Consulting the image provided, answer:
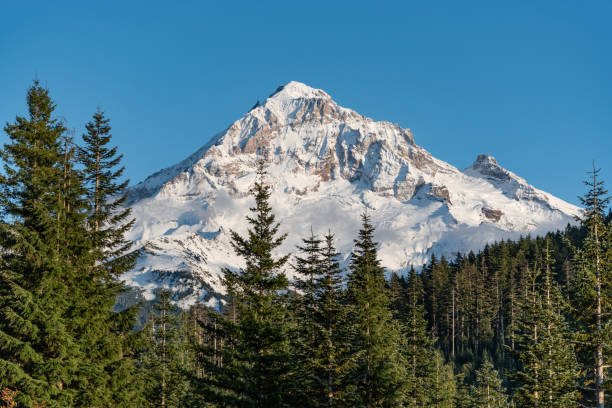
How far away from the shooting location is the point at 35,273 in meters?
23.2

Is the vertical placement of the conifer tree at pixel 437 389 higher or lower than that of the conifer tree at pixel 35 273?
lower

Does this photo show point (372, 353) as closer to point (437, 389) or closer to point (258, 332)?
point (258, 332)

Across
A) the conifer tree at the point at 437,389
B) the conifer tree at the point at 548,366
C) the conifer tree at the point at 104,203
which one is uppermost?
the conifer tree at the point at 104,203

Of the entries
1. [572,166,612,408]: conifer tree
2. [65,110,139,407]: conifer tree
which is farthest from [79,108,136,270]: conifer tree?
[572,166,612,408]: conifer tree

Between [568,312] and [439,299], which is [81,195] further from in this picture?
[439,299]

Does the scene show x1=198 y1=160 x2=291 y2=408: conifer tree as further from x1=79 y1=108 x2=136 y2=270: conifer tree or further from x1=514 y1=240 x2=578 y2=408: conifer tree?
x1=514 y1=240 x2=578 y2=408: conifer tree

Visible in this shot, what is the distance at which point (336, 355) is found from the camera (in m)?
28.0

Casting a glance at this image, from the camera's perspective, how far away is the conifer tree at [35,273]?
21.2 meters

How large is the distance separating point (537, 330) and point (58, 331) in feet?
100

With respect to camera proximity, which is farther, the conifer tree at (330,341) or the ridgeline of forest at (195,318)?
the conifer tree at (330,341)

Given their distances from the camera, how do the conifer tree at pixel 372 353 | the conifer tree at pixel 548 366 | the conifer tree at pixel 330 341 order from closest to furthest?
1. the conifer tree at pixel 330 341
2. the conifer tree at pixel 548 366
3. the conifer tree at pixel 372 353

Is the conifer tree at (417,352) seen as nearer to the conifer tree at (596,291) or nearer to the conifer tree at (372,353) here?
the conifer tree at (372,353)

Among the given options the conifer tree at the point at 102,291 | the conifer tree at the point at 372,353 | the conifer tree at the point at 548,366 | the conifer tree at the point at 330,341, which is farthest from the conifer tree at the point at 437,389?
the conifer tree at the point at 102,291

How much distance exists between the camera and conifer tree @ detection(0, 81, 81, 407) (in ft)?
69.5
